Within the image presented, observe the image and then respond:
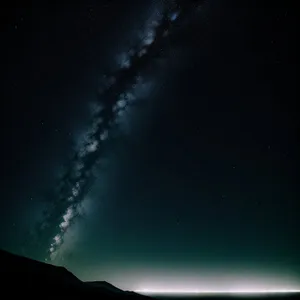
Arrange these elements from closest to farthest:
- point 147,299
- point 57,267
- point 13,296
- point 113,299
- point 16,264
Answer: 1. point 13,296
2. point 113,299
3. point 16,264
4. point 147,299
5. point 57,267

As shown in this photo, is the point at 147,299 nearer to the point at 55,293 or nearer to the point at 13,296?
the point at 55,293

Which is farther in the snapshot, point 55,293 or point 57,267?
point 57,267

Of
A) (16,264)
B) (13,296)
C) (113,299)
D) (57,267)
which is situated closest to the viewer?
(13,296)

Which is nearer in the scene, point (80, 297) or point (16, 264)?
point (80, 297)

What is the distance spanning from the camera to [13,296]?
429 inches

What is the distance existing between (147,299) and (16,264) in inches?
352

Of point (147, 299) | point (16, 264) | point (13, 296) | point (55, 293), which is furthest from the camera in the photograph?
point (147, 299)

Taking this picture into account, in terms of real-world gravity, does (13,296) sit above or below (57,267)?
below

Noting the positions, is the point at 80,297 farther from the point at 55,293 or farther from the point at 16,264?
the point at 16,264

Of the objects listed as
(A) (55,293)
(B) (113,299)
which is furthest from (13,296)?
(B) (113,299)

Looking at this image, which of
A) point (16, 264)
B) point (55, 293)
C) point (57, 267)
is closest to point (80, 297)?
point (55, 293)

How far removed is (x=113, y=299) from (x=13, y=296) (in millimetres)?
5331

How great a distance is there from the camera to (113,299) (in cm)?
1398

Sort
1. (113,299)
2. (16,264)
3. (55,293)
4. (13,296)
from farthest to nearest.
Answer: (16,264) < (113,299) < (55,293) < (13,296)
